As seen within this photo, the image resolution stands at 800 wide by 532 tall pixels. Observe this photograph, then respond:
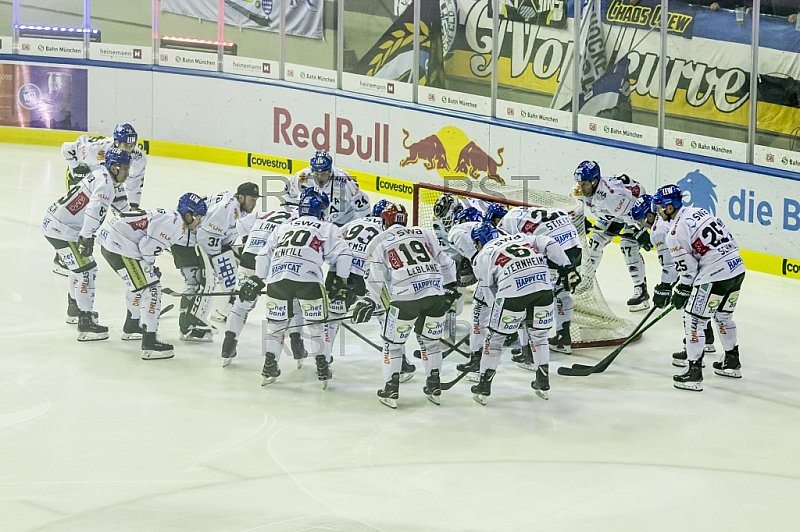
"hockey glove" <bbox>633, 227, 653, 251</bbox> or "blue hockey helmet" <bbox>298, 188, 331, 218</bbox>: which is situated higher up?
"blue hockey helmet" <bbox>298, 188, 331, 218</bbox>

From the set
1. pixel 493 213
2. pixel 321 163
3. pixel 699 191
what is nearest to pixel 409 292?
pixel 493 213

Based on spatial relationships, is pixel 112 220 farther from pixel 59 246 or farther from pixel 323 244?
pixel 323 244

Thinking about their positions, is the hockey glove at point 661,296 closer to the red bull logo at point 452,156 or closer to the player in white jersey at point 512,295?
the player in white jersey at point 512,295

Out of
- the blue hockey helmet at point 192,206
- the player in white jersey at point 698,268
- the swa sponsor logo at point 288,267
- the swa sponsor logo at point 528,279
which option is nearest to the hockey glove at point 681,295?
the player in white jersey at point 698,268

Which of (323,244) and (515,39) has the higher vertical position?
(515,39)

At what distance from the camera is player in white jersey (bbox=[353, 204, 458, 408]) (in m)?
7.67

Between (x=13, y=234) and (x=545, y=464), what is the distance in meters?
7.11

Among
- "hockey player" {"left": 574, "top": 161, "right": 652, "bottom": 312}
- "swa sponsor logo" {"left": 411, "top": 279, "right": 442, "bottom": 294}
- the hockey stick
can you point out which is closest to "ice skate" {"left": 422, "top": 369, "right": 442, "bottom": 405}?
"swa sponsor logo" {"left": 411, "top": 279, "right": 442, "bottom": 294}

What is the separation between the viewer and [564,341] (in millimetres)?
9062

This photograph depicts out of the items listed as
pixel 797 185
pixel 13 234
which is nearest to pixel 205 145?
pixel 13 234

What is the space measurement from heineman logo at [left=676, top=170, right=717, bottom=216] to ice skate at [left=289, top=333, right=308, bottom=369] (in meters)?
4.90

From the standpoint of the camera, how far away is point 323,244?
7.99 meters

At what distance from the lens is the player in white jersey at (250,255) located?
855 centimetres

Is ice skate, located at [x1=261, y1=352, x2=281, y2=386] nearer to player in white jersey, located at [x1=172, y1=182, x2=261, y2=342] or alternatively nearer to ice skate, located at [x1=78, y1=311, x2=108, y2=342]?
player in white jersey, located at [x1=172, y1=182, x2=261, y2=342]
